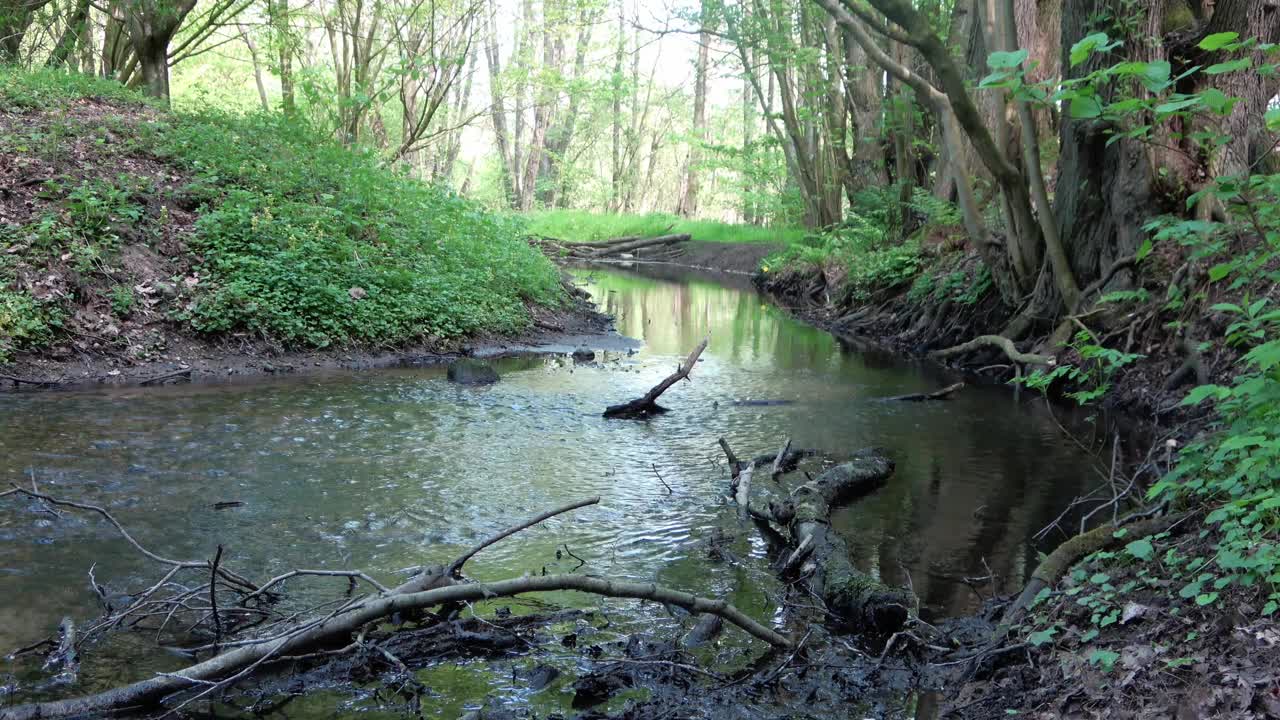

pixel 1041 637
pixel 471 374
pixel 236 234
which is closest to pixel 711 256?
pixel 236 234

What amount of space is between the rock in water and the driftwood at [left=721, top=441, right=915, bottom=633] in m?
4.52

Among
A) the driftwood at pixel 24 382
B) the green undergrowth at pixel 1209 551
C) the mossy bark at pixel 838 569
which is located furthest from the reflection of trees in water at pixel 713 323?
the green undergrowth at pixel 1209 551

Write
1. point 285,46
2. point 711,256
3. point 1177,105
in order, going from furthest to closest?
point 711,256 < point 285,46 < point 1177,105

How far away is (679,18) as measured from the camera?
19.2 m

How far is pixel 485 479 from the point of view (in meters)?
6.71

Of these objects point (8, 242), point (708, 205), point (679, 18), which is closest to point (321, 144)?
point (8, 242)

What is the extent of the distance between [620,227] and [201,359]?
2505cm

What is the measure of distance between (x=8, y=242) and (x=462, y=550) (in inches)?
303

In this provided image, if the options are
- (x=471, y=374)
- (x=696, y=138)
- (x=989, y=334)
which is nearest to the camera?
(x=471, y=374)

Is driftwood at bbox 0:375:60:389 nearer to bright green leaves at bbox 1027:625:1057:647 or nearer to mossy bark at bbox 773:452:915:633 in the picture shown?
mossy bark at bbox 773:452:915:633

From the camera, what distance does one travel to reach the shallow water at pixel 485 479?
4.88m

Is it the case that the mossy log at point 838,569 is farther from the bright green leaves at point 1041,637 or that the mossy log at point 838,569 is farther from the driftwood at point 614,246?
the driftwood at point 614,246

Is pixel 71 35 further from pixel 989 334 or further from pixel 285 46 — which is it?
pixel 989 334

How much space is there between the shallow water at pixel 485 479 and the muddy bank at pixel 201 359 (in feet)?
1.61
